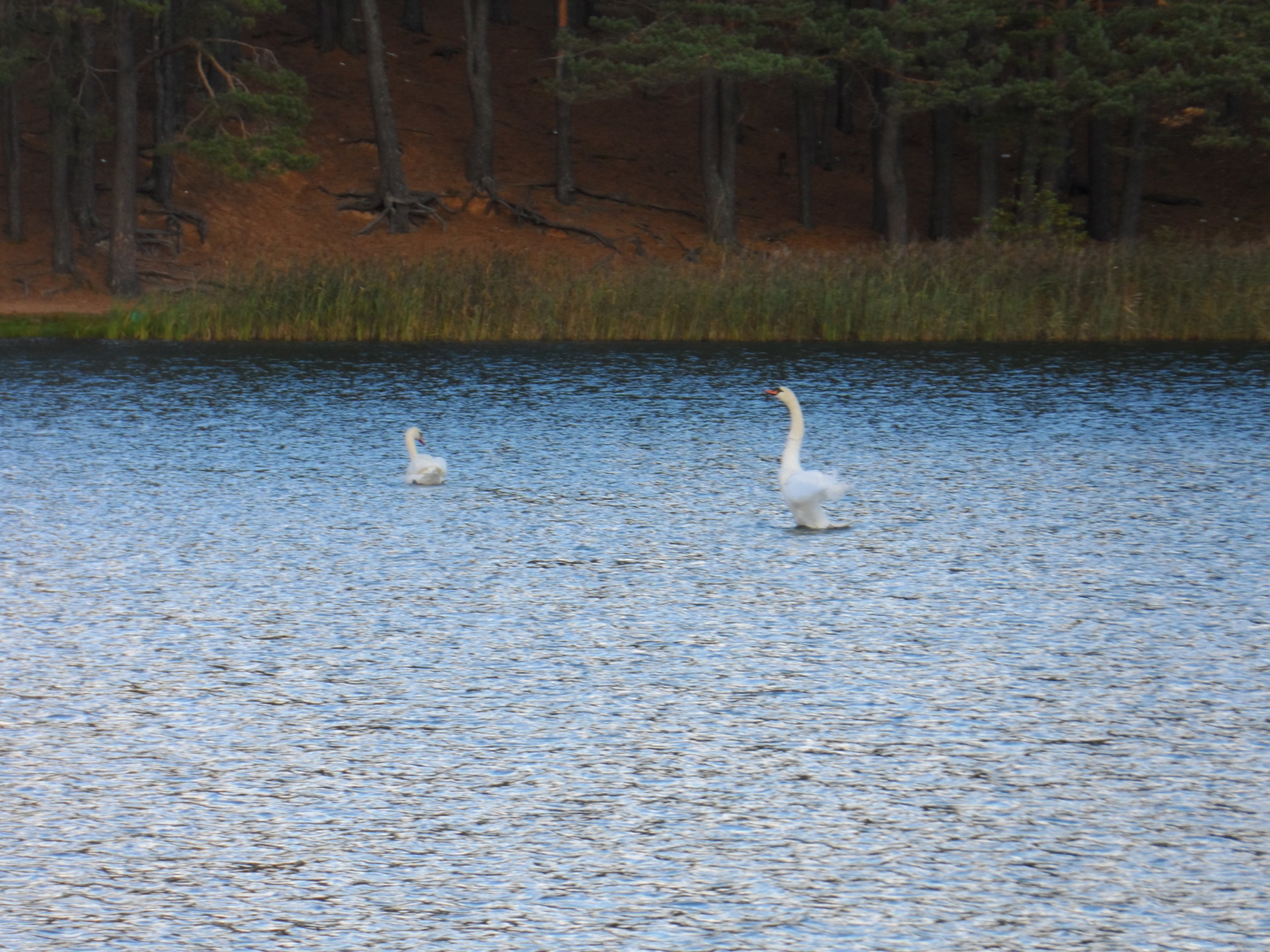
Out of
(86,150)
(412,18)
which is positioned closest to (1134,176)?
(412,18)

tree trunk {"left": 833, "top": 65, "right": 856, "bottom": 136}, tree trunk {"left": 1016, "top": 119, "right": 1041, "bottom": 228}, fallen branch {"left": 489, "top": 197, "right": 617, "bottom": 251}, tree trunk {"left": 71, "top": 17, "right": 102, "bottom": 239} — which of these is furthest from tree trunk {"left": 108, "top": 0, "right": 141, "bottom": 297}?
tree trunk {"left": 833, "top": 65, "right": 856, "bottom": 136}

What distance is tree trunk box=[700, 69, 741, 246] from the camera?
41.3 metres

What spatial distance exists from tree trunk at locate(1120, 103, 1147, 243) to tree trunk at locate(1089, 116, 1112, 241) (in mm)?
807

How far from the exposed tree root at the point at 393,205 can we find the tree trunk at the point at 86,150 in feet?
Result: 20.6

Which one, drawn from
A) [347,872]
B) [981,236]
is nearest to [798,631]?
[347,872]

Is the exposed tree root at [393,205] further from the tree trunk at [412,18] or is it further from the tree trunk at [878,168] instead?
the tree trunk at [412,18]

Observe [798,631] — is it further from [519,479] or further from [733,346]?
[733,346]

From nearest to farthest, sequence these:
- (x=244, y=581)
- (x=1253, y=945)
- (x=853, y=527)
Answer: (x=1253, y=945), (x=244, y=581), (x=853, y=527)

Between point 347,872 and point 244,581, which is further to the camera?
point 244,581

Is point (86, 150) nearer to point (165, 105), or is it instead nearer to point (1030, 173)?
point (165, 105)

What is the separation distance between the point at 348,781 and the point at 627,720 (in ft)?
4.17

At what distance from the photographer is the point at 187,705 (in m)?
7.16

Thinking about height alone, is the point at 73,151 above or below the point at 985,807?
above

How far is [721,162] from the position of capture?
42.3 meters
